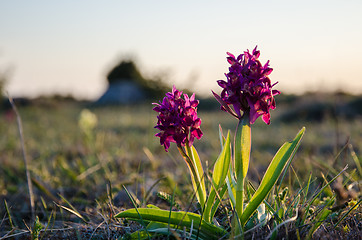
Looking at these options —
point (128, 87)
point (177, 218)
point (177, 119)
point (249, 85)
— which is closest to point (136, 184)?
point (177, 218)

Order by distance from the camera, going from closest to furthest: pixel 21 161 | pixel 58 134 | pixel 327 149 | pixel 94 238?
pixel 94 238, pixel 21 161, pixel 327 149, pixel 58 134

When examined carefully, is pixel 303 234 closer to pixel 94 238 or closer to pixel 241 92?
pixel 241 92

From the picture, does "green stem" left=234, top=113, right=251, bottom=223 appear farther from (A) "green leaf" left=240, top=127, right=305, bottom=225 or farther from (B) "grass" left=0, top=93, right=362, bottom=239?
(B) "grass" left=0, top=93, right=362, bottom=239

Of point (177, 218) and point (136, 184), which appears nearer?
point (177, 218)

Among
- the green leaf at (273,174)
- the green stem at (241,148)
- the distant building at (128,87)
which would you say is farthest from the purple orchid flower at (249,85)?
the distant building at (128,87)

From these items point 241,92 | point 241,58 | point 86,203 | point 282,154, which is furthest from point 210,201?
point 86,203

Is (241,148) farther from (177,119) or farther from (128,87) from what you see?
(128,87)

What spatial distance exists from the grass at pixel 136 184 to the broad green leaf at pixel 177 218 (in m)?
0.09

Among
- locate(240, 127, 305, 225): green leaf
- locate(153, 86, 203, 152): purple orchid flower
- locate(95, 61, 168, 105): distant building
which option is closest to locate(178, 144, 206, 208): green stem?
locate(153, 86, 203, 152): purple orchid flower

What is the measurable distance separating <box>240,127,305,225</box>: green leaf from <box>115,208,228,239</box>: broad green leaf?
14 cm

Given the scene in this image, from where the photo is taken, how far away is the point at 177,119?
4.83ft

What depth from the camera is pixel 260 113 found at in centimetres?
149

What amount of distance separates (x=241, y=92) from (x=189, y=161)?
0.37 meters

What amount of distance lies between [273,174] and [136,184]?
101cm
